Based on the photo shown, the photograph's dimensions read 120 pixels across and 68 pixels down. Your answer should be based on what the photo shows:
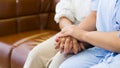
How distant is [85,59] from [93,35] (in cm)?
12

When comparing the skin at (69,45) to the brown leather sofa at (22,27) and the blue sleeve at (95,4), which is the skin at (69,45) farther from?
the brown leather sofa at (22,27)

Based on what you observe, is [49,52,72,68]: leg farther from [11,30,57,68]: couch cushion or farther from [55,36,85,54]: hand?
[11,30,57,68]: couch cushion

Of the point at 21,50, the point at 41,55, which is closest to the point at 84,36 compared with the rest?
the point at 41,55

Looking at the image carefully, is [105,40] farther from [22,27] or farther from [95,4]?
[22,27]

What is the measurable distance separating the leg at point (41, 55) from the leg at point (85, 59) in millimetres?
226

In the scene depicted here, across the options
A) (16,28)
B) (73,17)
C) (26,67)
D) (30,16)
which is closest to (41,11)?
(30,16)

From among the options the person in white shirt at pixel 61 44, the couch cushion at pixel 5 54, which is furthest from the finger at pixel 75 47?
the couch cushion at pixel 5 54

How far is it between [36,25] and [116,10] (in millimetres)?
1152

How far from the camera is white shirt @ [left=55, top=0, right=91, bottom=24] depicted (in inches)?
59.5

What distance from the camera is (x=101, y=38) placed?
110cm

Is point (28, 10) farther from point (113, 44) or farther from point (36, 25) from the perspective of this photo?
point (113, 44)

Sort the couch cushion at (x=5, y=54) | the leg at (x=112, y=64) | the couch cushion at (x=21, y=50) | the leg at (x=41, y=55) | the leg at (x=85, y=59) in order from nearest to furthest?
the leg at (x=112, y=64)
the leg at (x=85, y=59)
the leg at (x=41, y=55)
the couch cushion at (x=21, y=50)
the couch cushion at (x=5, y=54)

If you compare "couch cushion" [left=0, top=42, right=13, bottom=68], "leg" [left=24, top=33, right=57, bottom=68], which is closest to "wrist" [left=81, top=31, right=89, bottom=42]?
"leg" [left=24, top=33, right=57, bottom=68]

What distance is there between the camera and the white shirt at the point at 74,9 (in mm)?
1512
